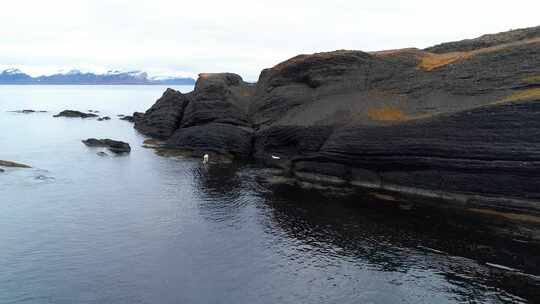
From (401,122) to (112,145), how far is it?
51.5 meters

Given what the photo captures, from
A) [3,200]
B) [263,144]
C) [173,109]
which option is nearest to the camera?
[3,200]

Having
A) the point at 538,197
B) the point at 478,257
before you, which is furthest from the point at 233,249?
the point at 538,197

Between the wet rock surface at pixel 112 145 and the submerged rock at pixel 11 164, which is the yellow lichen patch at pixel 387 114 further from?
the submerged rock at pixel 11 164

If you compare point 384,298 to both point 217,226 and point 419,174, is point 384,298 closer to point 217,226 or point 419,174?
point 217,226

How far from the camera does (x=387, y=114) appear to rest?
63250 millimetres

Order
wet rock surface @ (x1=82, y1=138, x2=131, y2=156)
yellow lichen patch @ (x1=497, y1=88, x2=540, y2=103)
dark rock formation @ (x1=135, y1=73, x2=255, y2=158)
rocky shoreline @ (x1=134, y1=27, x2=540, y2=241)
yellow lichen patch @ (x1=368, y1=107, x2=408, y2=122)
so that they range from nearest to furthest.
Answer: rocky shoreline @ (x1=134, y1=27, x2=540, y2=241) → yellow lichen patch @ (x1=497, y1=88, x2=540, y2=103) → yellow lichen patch @ (x1=368, y1=107, x2=408, y2=122) → wet rock surface @ (x1=82, y1=138, x2=131, y2=156) → dark rock formation @ (x1=135, y1=73, x2=255, y2=158)

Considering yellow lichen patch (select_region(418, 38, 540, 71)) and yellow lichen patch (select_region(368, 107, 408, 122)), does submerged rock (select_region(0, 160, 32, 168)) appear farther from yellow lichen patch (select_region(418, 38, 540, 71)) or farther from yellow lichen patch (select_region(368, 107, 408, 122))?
yellow lichen patch (select_region(418, 38, 540, 71))

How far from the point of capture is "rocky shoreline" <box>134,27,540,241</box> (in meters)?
50.2

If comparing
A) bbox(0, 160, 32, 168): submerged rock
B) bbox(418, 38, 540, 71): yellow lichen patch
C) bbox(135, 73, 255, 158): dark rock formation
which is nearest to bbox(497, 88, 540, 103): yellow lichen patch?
bbox(418, 38, 540, 71): yellow lichen patch

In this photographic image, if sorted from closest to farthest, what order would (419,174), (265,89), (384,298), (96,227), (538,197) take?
1. (384,298)
2. (96,227)
3. (538,197)
4. (419,174)
5. (265,89)

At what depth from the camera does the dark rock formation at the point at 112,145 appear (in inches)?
3253

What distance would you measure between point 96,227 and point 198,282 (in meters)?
15.2

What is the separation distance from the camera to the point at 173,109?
103438 millimetres

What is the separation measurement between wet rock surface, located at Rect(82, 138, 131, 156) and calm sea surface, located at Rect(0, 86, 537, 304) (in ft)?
60.8
